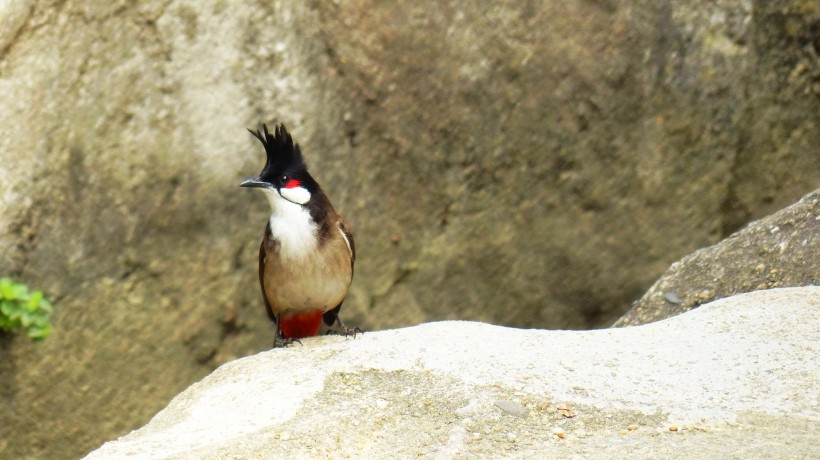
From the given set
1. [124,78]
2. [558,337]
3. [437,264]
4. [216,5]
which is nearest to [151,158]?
[124,78]

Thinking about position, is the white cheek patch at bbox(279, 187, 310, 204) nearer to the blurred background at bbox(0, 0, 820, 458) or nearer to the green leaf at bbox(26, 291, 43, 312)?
the blurred background at bbox(0, 0, 820, 458)

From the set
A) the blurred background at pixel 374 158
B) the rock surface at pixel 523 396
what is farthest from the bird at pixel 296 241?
the blurred background at pixel 374 158

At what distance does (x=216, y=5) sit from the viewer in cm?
617

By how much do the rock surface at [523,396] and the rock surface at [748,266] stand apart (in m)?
0.91

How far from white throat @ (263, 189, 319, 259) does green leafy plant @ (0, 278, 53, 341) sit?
1.41 m

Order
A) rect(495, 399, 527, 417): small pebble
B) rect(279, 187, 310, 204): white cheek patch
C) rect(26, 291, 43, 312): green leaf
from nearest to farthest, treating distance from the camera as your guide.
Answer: rect(495, 399, 527, 417): small pebble < rect(279, 187, 310, 204): white cheek patch < rect(26, 291, 43, 312): green leaf

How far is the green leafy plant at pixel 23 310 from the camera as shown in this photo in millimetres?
5852

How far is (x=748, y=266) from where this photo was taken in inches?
235

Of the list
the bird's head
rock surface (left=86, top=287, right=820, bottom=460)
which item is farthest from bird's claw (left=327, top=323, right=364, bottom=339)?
the bird's head

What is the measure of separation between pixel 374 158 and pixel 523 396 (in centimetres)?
287

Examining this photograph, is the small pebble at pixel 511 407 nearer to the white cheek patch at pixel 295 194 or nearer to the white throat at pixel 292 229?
the white throat at pixel 292 229

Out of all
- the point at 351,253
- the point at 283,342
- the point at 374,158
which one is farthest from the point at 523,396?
the point at 374,158

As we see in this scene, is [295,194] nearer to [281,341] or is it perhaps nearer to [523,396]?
[281,341]

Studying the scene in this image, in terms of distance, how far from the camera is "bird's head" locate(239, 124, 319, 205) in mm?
5293
